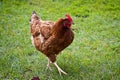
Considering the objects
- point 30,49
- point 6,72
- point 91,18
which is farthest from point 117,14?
point 6,72

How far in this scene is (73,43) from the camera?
7.01 m

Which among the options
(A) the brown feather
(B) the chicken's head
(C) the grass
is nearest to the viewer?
(B) the chicken's head

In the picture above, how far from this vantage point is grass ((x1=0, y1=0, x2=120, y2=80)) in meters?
5.70

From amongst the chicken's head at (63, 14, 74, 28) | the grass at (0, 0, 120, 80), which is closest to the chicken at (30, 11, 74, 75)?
the chicken's head at (63, 14, 74, 28)

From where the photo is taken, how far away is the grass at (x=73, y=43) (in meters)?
5.70

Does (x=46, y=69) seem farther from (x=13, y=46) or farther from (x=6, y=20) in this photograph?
(x=6, y=20)

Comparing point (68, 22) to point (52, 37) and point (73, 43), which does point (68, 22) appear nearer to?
point (52, 37)

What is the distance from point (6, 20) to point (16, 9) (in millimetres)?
968

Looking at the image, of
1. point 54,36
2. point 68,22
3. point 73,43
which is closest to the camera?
point 68,22

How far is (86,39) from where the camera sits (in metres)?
7.19

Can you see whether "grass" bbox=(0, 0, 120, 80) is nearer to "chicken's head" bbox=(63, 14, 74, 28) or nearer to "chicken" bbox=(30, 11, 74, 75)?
"chicken" bbox=(30, 11, 74, 75)

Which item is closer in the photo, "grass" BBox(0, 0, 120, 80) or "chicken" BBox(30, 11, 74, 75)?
"chicken" BBox(30, 11, 74, 75)

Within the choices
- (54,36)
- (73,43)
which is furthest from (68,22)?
(73,43)

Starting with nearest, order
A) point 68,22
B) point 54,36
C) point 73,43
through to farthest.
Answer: point 68,22 < point 54,36 < point 73,43
